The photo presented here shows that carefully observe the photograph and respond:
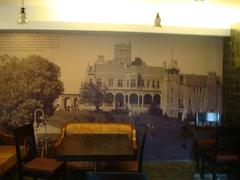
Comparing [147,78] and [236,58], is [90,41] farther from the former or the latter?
[236,58]

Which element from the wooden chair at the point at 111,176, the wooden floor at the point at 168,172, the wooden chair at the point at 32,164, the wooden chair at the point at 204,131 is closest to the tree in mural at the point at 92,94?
the wooden floor at the point at 168,172

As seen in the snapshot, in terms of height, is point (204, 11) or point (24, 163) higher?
point (204, 11)

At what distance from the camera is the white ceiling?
5047mm

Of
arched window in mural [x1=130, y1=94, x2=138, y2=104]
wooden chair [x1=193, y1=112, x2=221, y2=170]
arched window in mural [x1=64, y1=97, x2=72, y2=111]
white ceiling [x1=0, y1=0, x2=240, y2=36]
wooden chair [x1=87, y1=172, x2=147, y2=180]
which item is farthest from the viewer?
arched window in mural [x1=130, y1=94, x2=138, y2=104]

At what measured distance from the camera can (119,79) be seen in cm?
563

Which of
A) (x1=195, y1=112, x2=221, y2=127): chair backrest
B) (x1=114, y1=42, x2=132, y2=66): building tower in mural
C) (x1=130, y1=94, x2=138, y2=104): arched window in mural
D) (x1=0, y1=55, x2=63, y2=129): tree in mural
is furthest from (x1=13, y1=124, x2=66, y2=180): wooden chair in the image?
(x1=195, y1=112, x2=221, y2=127): chair backrest

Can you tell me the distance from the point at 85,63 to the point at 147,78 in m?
1.04

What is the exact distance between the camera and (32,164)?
402 centimetres

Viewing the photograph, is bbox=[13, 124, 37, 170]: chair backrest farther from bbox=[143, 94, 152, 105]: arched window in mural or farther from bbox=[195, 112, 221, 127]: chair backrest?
bbox=[195, 112, 221, 127]: chair backrest

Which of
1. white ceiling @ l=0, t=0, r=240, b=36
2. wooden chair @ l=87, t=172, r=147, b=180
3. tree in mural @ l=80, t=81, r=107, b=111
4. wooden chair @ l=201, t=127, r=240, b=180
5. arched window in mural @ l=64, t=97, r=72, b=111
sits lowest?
wooden chair @ l=201, t=127, r=240, b=180

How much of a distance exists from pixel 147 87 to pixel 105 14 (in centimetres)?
138

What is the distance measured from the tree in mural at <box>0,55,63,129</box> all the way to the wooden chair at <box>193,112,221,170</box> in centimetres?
Result: 229

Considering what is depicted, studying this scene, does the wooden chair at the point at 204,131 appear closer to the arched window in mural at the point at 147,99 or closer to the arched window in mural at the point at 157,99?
the arched window in mural at the point at 157,99

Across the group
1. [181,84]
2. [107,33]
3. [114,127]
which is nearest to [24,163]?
[114,127]
